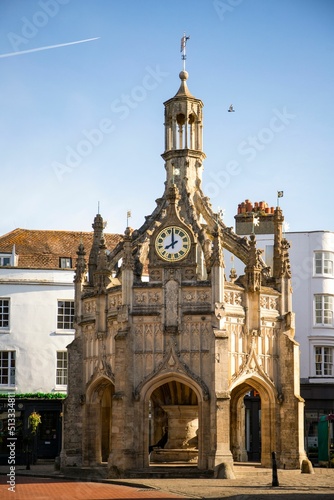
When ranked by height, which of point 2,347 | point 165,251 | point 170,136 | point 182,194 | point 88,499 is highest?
point 170,136

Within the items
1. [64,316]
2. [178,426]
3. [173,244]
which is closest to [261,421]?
[178,426]

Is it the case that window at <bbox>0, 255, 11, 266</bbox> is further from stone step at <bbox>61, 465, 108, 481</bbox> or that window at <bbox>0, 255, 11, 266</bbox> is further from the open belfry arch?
stone step at <bbox>61, 465, 108, 481</bbox>

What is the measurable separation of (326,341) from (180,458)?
18596 millimetres

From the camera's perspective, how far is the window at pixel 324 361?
5794 centimetres

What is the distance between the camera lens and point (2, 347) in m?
57.1

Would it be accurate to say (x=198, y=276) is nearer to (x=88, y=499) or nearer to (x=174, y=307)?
(x=174, y=307)

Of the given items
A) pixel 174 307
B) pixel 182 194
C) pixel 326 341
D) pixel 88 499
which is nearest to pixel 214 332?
pixel 174 307

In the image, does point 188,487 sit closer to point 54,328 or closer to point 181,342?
point 181,342

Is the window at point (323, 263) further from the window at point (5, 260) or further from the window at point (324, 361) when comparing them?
the window at point (5, 260)

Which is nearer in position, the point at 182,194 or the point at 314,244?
the point at 182,194

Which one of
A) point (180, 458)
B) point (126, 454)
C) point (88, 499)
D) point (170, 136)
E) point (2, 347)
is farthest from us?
point (2, 347)

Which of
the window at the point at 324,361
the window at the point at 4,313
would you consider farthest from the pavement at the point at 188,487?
the window at the point at 4,313

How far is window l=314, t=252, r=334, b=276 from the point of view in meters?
59.4

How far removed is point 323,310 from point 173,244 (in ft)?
65.6
